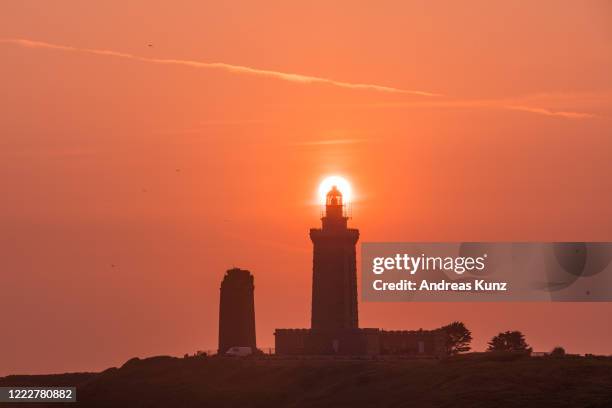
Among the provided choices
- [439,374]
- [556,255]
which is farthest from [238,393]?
[556,255]

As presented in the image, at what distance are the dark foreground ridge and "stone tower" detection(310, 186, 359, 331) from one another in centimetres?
830

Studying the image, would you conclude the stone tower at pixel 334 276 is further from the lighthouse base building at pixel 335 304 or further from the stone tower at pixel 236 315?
the stone tower at pixel 236 315

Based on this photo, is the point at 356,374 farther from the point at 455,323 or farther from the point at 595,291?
the point at 455,323

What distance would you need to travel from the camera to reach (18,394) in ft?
616

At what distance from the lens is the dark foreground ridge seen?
420 ft

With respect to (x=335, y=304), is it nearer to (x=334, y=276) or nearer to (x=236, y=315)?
(x=334, y=276)

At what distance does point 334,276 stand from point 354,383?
25.2 meters

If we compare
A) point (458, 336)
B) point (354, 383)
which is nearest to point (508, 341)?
point (458, 336)

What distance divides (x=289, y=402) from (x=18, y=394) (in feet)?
177

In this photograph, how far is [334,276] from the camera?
168250 millimetres

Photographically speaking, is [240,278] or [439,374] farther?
[240,278]

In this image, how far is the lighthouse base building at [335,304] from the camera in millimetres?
168125

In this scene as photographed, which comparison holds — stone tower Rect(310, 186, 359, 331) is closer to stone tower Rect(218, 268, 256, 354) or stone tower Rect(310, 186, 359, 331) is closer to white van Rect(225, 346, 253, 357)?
white van Rect(225, 346, 253, 357)

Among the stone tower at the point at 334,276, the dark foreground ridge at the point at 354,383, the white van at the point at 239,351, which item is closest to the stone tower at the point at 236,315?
the white van at the point at 239,351
